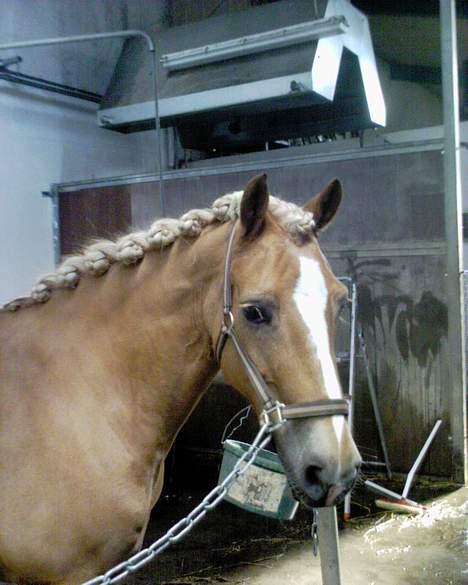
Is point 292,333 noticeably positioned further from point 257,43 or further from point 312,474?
point 257,43

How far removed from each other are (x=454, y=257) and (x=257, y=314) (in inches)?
106

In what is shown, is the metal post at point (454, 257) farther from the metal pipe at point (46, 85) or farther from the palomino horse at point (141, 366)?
the metal pipe at point (46, 85)

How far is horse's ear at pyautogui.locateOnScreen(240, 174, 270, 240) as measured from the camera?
5.23 feet

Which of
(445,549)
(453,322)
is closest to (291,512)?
(445,549)

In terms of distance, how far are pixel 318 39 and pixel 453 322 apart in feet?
7.19

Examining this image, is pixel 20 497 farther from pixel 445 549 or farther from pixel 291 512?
pixel 445 549

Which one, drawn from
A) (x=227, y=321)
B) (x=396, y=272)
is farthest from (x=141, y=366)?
(x=396, y=272)

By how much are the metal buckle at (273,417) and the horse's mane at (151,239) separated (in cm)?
48

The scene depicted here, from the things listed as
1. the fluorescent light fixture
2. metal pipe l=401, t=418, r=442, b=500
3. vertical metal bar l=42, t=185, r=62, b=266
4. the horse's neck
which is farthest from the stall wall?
the horse's neck

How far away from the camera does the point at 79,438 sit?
1.67m

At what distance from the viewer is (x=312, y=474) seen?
4.71 feet

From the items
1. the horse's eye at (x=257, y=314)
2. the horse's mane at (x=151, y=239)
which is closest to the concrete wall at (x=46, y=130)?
the horse's mane at (x=151, y=239)

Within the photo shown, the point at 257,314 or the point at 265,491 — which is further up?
the point at 257,314

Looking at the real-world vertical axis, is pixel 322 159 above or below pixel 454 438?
above
